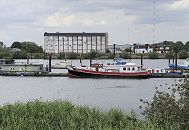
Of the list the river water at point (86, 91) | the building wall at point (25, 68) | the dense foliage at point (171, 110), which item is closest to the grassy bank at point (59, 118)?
the dense foliage at point (171, 110)

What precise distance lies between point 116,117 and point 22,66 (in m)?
89.2

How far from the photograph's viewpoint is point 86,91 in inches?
2825

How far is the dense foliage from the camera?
702 inches

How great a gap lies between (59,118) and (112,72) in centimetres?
8230

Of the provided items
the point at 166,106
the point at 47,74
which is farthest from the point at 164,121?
the point at 47,74

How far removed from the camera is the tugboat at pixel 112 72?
101 m

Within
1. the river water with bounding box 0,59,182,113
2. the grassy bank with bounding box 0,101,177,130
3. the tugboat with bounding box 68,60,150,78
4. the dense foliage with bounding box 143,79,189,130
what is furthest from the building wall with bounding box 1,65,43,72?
A: the dense foliage with bounding box 143,79,189,130

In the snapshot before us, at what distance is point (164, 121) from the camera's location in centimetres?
1816

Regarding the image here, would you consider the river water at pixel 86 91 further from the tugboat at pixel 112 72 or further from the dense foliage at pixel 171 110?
the dense foliage at pixel 171 110

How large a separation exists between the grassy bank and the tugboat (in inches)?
3102

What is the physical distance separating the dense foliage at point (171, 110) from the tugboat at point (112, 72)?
80874 millimetres

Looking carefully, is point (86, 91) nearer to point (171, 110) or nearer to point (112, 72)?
point (112, 72)

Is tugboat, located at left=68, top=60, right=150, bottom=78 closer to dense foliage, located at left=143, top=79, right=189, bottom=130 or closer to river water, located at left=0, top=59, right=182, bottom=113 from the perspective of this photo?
river water, located at left=0, top=59, right=182, bottom=113

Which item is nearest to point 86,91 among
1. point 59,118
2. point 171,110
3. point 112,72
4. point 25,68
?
point 112,72
